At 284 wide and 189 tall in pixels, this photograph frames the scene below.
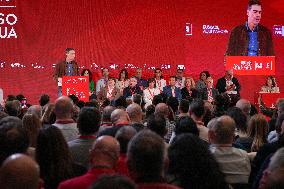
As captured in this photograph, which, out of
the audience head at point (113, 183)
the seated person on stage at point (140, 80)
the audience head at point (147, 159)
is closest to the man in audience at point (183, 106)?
the audience head at point (147, 159)

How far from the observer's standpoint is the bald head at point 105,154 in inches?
131

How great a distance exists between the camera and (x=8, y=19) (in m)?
14.3

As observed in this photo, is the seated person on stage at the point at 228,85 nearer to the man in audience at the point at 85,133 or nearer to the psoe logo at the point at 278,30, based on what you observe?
the psoe logo at the point at 278,30

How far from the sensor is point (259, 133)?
18.2ft

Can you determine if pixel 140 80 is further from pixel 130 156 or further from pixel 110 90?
pixel 130 156

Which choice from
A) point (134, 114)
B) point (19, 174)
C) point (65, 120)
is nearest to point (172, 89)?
point (134, 114)

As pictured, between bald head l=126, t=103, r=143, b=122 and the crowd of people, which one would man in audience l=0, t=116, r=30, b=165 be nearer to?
the crowd of people

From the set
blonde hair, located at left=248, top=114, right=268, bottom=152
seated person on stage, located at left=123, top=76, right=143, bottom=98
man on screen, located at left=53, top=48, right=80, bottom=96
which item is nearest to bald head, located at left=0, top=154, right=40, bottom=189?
blonde hair, located at left=248, top=114, right=268, bottom=152

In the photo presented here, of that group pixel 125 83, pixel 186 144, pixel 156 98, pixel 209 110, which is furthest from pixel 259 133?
pixel 125 83

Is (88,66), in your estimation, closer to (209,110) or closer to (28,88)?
(28,88)

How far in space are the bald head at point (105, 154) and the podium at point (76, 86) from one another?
7833 mm

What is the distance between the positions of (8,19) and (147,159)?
1209 centimetres

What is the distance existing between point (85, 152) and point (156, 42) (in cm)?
1061

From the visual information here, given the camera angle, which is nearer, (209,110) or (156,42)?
(209,110)
